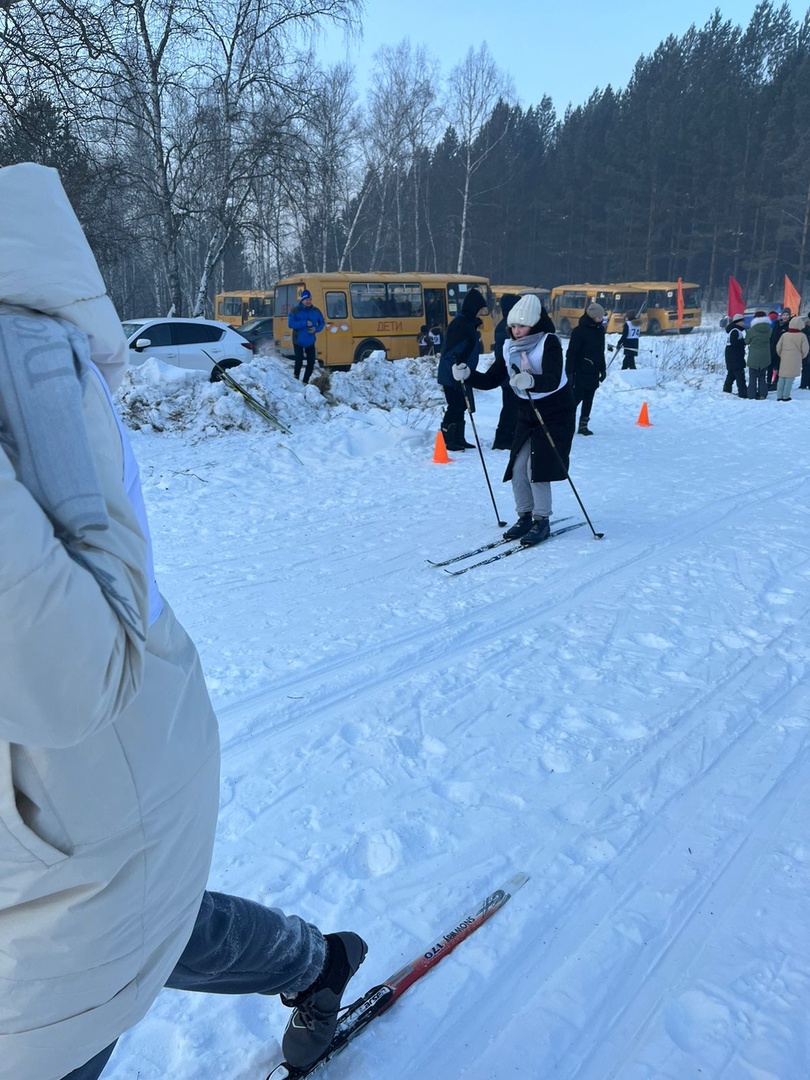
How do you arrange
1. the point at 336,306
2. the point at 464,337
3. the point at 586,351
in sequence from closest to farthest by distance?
1. the point at 464,337
2. the point at 586,351
3. the point at 336,306

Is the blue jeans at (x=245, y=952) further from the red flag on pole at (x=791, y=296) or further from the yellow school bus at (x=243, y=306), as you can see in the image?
the yellow school bus at (x=243, y=306)

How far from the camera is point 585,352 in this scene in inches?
400

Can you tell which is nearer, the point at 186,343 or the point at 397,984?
the point at 397,984

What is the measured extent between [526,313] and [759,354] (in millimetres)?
10707

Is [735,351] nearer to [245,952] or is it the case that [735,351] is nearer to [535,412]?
[535,412]

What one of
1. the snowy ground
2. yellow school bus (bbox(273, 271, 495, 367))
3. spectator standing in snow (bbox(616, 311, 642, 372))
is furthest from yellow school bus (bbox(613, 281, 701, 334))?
the snowy ground

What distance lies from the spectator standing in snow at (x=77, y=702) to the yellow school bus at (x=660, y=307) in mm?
34158

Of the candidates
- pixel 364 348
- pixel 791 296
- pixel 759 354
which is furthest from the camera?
pixel 791 296

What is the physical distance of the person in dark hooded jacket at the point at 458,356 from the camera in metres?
8.66

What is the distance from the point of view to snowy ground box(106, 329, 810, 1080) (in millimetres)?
1951

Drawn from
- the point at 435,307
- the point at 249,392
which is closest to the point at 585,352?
the point at 249,392

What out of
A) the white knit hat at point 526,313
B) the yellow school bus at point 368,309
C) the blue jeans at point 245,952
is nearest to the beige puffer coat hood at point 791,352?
the yellow school bus at point 368,309

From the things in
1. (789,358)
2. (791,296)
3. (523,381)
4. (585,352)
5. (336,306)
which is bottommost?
(789,358)

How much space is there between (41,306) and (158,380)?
1084 cm
